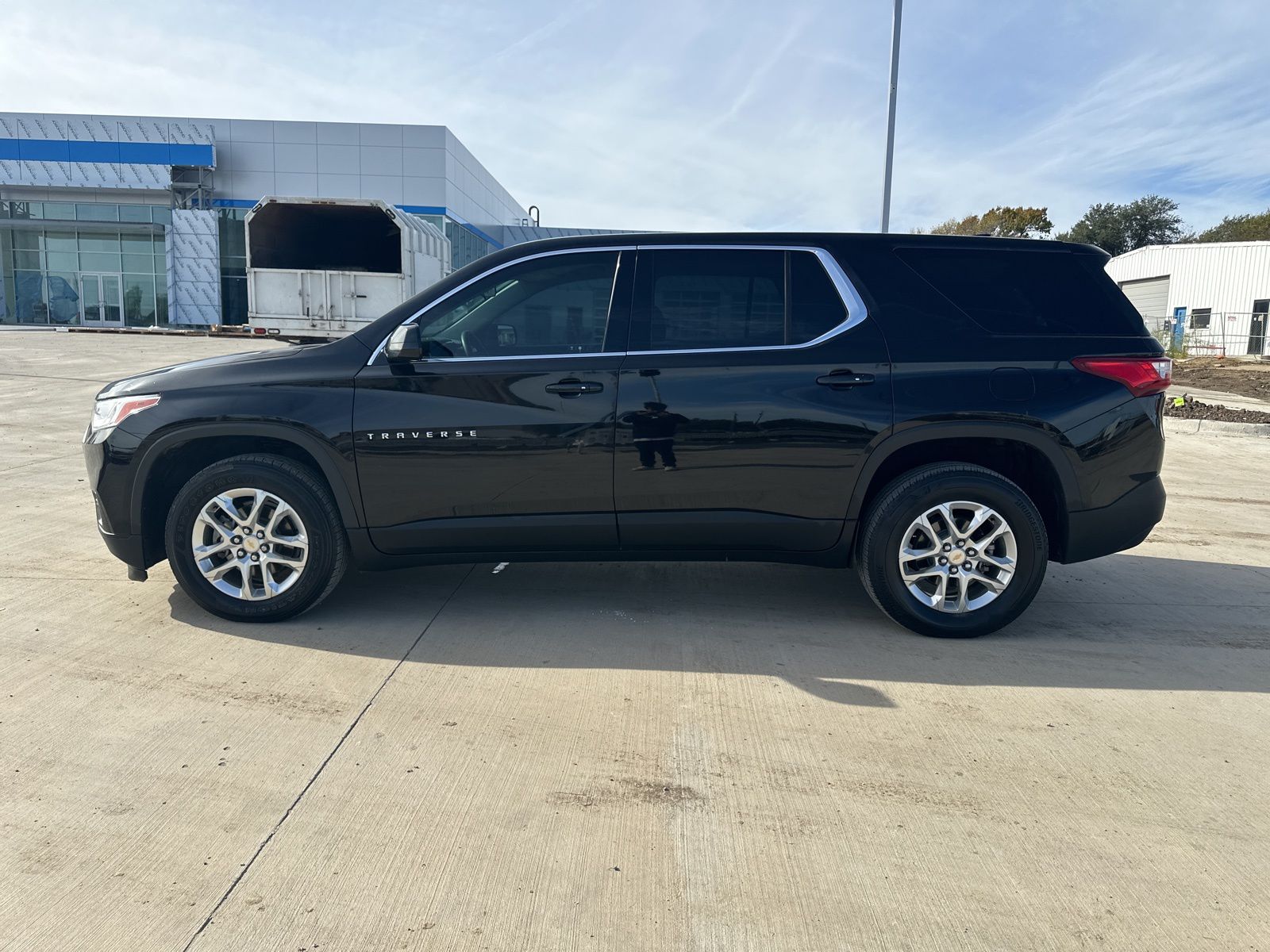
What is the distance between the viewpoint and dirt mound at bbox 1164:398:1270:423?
12.9m

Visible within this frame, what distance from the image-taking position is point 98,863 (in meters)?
2.62

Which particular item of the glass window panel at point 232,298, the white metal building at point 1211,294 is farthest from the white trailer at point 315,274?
the white metal building at point 1211,294

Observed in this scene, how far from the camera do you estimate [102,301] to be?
38.7 meters

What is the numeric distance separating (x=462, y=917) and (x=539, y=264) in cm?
297

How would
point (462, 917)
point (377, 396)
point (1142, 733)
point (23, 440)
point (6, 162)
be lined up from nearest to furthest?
1. point (462, 917)
2. point (1142, 733)
3. point (377, 396)
4. point (23, 440)
5. point (6, 162)

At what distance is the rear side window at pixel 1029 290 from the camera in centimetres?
439

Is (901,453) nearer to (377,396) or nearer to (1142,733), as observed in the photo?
(1142,733)

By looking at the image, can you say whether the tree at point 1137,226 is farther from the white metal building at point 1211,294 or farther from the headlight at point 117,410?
the headlight at point 117,410

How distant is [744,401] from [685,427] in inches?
11.8

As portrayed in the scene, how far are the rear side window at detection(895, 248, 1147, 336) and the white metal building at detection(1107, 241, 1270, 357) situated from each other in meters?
35.8

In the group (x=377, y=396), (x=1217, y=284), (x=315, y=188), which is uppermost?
(x=315, y=188)

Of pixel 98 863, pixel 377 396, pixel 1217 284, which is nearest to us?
pixel 98 863

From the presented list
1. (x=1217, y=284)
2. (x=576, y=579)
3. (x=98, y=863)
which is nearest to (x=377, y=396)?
(x=576, y=579)

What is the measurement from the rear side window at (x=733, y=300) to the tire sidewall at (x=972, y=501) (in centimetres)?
93
